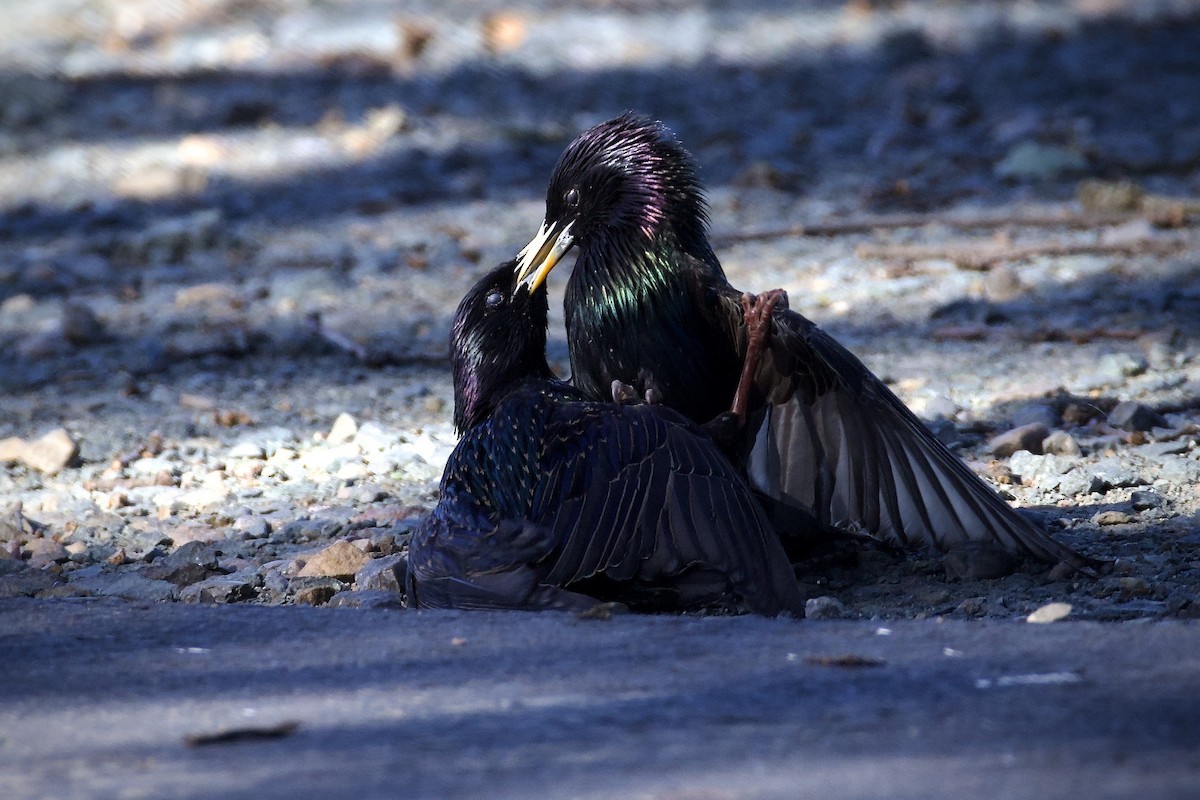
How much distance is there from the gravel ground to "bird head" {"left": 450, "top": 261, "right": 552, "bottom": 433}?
445 millimetres

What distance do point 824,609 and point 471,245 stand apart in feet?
14.7

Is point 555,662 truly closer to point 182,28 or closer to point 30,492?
point 30,492

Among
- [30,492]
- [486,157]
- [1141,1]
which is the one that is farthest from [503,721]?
[1141,1]

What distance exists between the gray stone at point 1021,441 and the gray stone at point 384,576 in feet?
5.81

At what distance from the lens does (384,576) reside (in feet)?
12.6

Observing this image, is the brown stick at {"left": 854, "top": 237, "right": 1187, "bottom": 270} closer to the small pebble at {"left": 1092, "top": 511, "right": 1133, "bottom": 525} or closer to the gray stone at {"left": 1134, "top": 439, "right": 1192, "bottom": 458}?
the gray stone at {"left": 1134, "top": 439, "right": 1192, "bottom": 458}

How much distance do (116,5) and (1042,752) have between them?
1228 centimetres

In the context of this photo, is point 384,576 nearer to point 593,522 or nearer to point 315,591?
point 315,591

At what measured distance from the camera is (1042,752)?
230 centimetres

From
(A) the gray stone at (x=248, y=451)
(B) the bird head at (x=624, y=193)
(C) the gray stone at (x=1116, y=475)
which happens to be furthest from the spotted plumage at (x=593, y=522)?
(A) the gray stone at (x=248, y=451)

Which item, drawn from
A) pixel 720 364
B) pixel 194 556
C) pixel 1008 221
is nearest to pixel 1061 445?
pixel 720 364

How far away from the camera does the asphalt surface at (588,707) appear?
225 centimetres

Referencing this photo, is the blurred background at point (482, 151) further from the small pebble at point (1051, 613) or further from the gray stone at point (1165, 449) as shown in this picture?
the small pebble at point (1051, 613)

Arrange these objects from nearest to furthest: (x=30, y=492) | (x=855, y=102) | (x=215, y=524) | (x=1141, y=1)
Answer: (x=215, y=524)
(x=30, y=492)
(x=855, y=102)
(x=1141, y=1)
